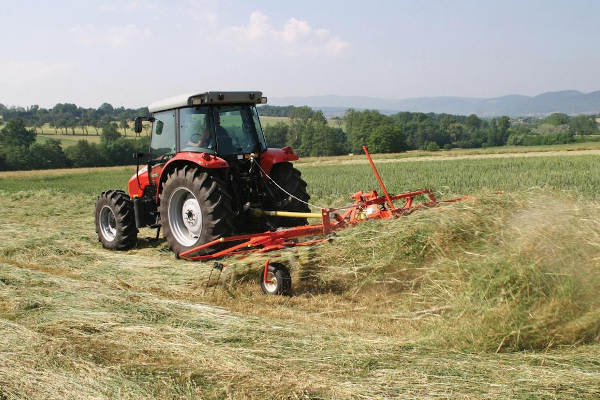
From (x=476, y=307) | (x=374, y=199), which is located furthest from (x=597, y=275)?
(x=374, y=199)

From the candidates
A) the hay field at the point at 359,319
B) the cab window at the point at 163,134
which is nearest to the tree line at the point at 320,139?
the cab window at the point at 163,134

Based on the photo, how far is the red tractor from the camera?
6.41 m

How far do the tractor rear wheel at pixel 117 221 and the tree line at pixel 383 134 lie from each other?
1119 inches

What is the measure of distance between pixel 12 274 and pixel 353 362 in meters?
4.55

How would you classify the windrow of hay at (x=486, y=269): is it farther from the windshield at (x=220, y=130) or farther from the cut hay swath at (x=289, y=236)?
the windshield at (x=220, y=130)

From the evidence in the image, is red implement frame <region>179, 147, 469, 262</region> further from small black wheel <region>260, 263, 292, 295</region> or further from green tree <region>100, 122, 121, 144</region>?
green tree <region>100, 122, 121, 144</region>

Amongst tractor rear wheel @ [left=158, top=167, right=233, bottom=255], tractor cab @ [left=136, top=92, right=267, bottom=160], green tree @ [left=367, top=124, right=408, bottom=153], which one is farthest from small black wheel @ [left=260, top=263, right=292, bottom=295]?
green tree @ [left=367, top=124, right=408, bottom=153]

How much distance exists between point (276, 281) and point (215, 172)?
6.18ft

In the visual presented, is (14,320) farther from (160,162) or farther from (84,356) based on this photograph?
(160,162)

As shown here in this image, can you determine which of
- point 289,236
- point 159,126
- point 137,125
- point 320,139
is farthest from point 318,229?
point 320,139

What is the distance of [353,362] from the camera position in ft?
11.5

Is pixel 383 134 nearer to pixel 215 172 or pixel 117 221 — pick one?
pixel 117 221

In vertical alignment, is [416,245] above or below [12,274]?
above

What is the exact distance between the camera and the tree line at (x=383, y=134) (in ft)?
140
